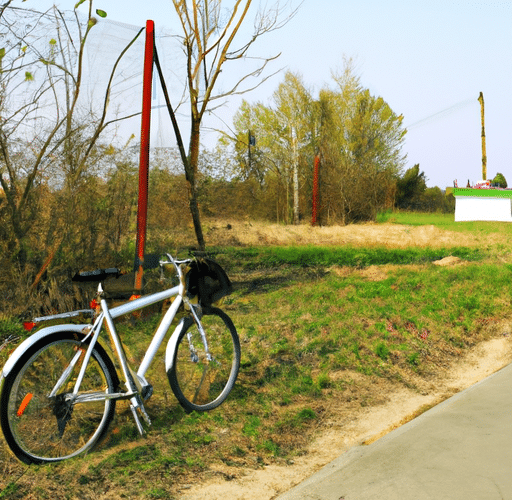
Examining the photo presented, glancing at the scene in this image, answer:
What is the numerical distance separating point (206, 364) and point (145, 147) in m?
2.44

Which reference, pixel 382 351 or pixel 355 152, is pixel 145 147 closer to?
pixel 382 351

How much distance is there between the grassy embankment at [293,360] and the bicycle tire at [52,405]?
0.40 ft

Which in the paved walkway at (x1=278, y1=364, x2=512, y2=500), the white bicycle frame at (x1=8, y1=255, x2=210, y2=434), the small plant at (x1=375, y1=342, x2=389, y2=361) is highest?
the white bicycle frame at (x1=8, y1=255, x2=210, y2=434)

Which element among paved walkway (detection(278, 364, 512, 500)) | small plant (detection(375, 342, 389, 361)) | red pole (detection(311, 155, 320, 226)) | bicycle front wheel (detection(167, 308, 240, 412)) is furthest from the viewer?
red pole (detection(311, 155, 320, 226))

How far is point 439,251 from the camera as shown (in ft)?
44.9

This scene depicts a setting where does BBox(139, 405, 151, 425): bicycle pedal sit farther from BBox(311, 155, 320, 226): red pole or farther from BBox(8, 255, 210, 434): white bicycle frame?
BBox(311, 155, 320, 226): red pole

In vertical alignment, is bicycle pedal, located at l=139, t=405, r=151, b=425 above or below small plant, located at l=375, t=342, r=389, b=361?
above

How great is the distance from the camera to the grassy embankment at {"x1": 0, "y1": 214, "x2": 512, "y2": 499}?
342 cm

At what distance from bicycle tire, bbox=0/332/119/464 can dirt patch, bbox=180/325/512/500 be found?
77 cm

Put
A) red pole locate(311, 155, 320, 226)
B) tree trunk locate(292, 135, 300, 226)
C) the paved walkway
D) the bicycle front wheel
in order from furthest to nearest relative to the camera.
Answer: red pole locate(311, 155, 320, 226), tree trunk locate(292, 135, 300, 226), the bicycle front wheel, the paved walkway

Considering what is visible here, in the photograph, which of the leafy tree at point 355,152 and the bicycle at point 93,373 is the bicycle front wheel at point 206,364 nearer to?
the bicycle at point 93,373

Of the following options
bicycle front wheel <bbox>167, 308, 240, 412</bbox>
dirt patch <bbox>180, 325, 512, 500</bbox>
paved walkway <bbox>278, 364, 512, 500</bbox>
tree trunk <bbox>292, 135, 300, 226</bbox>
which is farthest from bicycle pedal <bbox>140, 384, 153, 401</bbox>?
tree trunk <bbox>292, 135, 300, 226</bbox>

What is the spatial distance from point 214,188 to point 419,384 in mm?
10038

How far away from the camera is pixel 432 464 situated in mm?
3275
